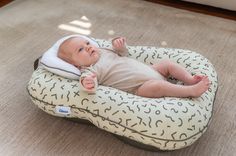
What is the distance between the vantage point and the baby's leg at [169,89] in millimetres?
1351

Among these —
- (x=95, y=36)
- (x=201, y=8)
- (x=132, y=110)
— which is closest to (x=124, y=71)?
(x=132, y=110)

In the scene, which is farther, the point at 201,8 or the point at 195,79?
the point at 201,8

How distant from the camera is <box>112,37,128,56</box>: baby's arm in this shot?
1.59m

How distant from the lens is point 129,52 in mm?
1658

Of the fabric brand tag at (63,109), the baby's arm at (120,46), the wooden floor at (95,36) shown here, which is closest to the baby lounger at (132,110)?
the fabric brand tag at (63,109)

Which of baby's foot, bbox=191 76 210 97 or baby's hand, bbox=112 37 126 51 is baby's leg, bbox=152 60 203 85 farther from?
baby's hand, bbox=112 37 126 51

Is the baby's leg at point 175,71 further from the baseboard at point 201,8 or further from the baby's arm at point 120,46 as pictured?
the baseboard at point 201,8

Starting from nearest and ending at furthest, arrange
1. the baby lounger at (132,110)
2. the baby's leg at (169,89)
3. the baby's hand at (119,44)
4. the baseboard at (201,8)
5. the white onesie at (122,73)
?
the baby lounger at (132,110)
the baby's leg at (169,89)
the white onesie at (122,73)
the baby's hand at (119,44)
the baseboard at (201,8)

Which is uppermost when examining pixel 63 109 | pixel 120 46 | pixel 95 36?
pixel 120 46

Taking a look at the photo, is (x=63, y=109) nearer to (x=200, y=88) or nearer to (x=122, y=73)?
(x=122, y=73)

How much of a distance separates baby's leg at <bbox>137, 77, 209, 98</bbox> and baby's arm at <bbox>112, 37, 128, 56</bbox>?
0.24 meters

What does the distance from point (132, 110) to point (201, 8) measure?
1.38 meters

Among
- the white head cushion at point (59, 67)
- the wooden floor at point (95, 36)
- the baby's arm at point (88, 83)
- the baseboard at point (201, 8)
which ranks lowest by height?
the wooden floor at point (95, 36)

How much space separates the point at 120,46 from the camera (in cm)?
159
